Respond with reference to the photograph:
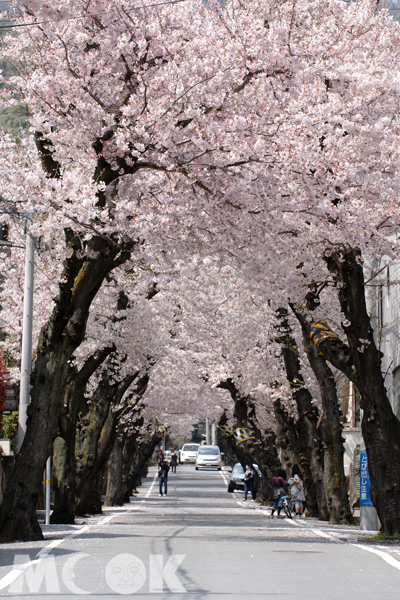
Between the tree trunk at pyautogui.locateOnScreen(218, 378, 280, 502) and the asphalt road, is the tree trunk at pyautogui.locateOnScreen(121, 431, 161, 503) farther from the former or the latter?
the asphalt road

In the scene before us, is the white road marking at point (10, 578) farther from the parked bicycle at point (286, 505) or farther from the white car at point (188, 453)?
the white car at point (188, 453)

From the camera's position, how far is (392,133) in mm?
15859

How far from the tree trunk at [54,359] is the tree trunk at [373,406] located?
163 inches

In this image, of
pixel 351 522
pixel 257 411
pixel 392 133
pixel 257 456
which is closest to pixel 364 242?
pixel 392 133

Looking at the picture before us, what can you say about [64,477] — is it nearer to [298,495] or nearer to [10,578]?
[298,495]

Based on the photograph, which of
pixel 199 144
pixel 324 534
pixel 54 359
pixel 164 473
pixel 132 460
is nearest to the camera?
pixel 199 144

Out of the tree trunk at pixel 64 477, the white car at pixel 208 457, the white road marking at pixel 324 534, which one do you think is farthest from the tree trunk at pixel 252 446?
the white car at pixel 208 457

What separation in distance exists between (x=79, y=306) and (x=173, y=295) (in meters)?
15.3

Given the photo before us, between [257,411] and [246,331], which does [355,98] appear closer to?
[246,331]

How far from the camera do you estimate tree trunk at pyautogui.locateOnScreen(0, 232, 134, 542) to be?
1396 centimetres

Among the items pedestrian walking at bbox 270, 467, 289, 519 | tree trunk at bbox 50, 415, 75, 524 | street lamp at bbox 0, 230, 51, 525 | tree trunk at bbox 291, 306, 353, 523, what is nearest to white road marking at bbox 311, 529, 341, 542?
tree trunk at bbox 291, 306, 353, 523

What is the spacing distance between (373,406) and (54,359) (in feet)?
18.4

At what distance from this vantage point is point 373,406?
15.3 m

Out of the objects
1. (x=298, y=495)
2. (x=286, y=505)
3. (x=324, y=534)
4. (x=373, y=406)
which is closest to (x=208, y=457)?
(x=298, y=495)
